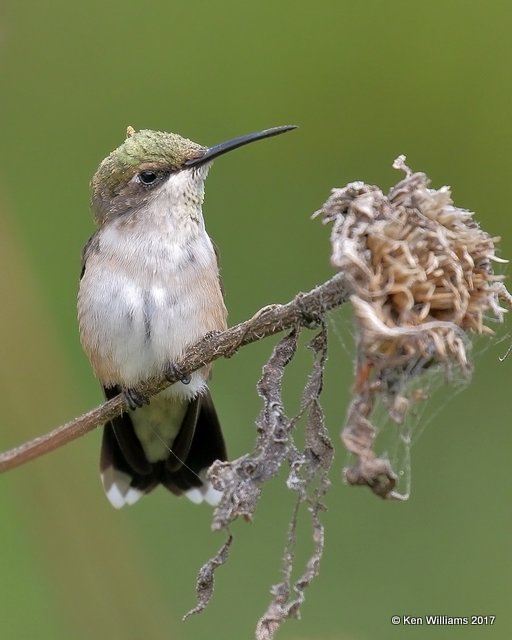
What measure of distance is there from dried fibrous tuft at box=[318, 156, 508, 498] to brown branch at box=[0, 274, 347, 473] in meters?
0.11

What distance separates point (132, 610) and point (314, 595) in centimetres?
172

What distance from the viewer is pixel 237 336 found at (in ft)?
8.20

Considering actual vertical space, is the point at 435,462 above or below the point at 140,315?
below

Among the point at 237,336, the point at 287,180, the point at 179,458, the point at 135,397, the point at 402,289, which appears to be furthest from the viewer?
the point at 287,180

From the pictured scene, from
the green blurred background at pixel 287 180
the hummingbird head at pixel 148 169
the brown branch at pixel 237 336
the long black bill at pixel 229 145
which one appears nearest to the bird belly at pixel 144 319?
the hummingbird head at pixel 148 169

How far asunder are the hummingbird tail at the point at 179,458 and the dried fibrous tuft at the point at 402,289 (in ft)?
8.28

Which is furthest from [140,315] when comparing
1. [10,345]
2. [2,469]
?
[2,469]

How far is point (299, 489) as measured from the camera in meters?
2.26

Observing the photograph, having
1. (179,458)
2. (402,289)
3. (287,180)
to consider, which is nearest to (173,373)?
(179,458)

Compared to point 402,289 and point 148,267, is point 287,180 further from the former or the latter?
point 402,289

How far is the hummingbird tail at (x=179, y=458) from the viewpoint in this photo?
4.68 metres

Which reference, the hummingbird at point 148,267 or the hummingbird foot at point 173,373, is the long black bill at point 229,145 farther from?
the hummingbird foot at point 173,373

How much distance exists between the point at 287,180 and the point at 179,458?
1536 millimetres

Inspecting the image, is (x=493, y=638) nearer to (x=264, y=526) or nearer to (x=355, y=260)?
(x=264, y=526)
